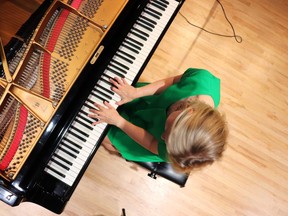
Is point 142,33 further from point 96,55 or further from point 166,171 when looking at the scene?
point 166,171

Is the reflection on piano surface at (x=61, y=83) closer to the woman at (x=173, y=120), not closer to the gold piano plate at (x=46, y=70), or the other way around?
the gold piano plate at (x=46, y=70)

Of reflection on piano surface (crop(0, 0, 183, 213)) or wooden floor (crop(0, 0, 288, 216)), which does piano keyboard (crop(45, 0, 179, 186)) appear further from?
wooden floor (crop(0, 0, 288, 216))

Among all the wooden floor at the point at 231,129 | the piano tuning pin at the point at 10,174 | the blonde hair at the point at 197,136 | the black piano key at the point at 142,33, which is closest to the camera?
the blonde hair at the point at 197,136

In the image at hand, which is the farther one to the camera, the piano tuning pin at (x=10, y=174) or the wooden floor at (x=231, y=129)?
the wooden floor at (x=231, y=129)

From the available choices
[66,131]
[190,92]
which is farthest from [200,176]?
[66,131]

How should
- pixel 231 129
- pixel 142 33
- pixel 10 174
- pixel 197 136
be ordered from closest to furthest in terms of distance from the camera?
pixel 197 136 < pixel 10 174 < pixel 142 33 < pixel 231 129

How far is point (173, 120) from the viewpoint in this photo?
136 centimetres

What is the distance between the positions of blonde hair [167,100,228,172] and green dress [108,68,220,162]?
26 cm

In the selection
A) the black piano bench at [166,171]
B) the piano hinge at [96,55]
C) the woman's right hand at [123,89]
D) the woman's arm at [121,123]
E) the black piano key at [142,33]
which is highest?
the black piano key at [142,33]

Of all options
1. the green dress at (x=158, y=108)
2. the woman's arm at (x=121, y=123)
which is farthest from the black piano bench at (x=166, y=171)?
the woman's arm at (x=121, y=123)

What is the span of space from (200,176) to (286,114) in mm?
1242

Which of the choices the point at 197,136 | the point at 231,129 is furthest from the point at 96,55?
the point at 231,129

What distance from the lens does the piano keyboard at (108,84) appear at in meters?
1.68

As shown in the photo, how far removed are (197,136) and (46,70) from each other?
1.01 m
